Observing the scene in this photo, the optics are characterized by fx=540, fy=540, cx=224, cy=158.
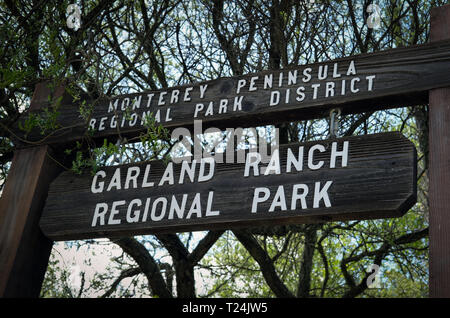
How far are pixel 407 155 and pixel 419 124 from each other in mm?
4134

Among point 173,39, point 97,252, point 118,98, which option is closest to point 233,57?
point 173,39

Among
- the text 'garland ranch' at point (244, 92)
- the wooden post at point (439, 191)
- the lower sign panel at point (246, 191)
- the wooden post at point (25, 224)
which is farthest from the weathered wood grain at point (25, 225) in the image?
the wooden post at point (439, 191)

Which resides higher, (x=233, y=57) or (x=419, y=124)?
(x=419, y=124)

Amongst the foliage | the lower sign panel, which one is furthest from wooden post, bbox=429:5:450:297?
the foliage

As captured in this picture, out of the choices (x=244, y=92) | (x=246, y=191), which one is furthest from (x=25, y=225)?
(x=244, y=92)

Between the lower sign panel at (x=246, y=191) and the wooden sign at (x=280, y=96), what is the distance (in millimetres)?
269

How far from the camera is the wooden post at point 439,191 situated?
2.14 m

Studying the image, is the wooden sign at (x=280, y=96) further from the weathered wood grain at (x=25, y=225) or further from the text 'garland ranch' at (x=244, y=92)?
the weathered wood grain at (x=25, y=225)

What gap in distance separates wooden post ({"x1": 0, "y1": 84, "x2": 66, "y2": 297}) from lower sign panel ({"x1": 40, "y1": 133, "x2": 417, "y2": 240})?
109 millimetres

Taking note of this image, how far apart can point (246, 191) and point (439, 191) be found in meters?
0.88

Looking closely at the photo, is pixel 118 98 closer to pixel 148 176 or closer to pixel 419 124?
pixel 148 176

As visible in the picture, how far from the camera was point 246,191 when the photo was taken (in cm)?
265

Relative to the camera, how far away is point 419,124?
6.26 metres

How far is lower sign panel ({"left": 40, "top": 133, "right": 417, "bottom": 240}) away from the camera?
2.40 metres
